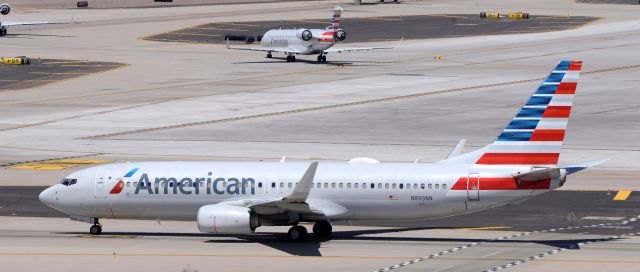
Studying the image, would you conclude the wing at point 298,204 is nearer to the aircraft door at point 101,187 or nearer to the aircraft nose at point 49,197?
the aircraft door at point 101,187

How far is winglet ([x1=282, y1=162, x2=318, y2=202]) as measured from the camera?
4966 cm

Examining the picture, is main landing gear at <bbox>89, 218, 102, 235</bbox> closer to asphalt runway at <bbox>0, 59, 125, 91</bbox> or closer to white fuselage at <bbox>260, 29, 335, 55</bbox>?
asphalt runway at <bbox>0, 59, 125, 91</bbox>

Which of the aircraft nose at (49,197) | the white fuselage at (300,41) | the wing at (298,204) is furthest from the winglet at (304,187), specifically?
the white fuselage at (300,41)

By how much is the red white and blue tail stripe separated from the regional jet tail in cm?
8703

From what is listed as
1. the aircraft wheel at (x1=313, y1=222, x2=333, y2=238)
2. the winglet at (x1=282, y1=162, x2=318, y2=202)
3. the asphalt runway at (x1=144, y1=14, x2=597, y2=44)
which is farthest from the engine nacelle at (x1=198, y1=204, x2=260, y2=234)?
the asphalt runway at (x1=144, y1=14, x2=597, y2=44)

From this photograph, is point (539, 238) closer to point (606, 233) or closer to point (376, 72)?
point (606, 233)

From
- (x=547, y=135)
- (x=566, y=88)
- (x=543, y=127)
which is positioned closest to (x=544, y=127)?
(x=543, y=127)

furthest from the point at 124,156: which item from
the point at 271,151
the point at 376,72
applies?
the point at 376,72

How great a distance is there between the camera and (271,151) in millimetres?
83125

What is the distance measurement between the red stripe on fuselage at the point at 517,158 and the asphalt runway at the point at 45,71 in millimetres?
75282

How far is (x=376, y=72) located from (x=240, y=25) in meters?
60.7

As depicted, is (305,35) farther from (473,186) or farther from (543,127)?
(473,186)

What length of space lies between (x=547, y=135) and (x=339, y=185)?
8197 millimetres

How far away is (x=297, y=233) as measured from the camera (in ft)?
175
